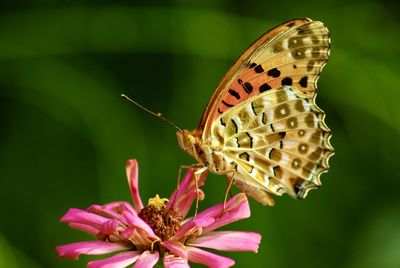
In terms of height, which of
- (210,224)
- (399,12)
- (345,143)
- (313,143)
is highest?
(399,12)

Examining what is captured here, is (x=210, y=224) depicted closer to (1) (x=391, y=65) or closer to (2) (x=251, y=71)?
(2) (x=251, y=71)

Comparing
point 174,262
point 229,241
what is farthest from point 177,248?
point 229,241

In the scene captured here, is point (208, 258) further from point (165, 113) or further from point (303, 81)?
point (165, 113)

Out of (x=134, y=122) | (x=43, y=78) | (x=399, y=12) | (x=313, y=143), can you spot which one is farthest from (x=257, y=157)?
(x=399, y=12)

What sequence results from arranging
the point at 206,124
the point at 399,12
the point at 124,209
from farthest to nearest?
the point at 399,12
the point at 206,124
the point at 124,209

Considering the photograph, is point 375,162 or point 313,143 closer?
point 313,143

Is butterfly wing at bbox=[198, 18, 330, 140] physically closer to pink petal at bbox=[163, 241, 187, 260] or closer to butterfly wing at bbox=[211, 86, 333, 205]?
butterfly wing at bbox=[211, 86, 333, 205]

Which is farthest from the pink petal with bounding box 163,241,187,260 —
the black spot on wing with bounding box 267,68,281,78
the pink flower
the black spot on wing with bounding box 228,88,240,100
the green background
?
the green background
